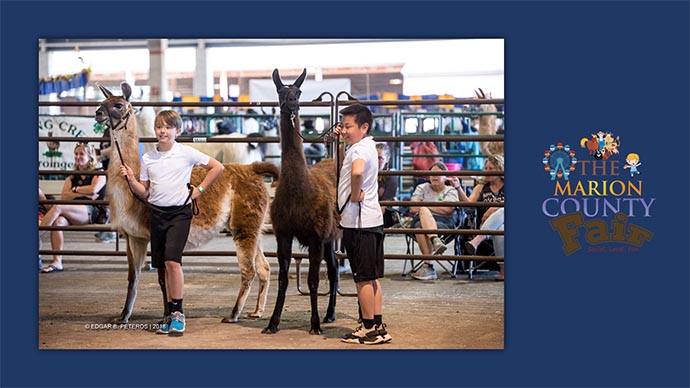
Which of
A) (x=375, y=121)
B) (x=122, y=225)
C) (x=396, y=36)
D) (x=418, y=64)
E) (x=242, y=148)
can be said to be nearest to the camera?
(x=396, y=36)

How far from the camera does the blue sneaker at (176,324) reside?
17.3 feet

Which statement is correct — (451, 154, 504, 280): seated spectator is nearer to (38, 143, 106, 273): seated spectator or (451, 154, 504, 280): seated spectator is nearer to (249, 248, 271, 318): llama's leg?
(249, 248, 271, 318): llama's leg

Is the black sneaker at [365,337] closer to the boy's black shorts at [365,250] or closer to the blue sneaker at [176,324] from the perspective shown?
the boy's black shorts at [365,250]

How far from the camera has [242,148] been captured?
31.3ft

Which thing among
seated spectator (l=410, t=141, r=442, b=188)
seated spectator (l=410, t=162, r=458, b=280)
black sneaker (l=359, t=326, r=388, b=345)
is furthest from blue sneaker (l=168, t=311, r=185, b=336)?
seated spectator (l=410, t=141, r=442, b=188)

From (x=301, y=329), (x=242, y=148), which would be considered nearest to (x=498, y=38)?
(x=301, y=329)

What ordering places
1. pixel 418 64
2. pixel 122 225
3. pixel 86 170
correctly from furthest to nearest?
pixel 418 64
pixel 86 170
pixel 122 225

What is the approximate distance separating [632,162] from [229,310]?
2.74 meters

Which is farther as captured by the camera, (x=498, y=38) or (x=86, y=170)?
(x=86, y=170)

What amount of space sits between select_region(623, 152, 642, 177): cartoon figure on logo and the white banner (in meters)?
3.98

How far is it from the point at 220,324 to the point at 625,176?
2.61 metres

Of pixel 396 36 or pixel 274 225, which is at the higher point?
pixel 396 36

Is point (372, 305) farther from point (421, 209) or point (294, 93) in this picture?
point (421, 209)

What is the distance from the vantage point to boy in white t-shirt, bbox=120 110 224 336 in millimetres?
5133
